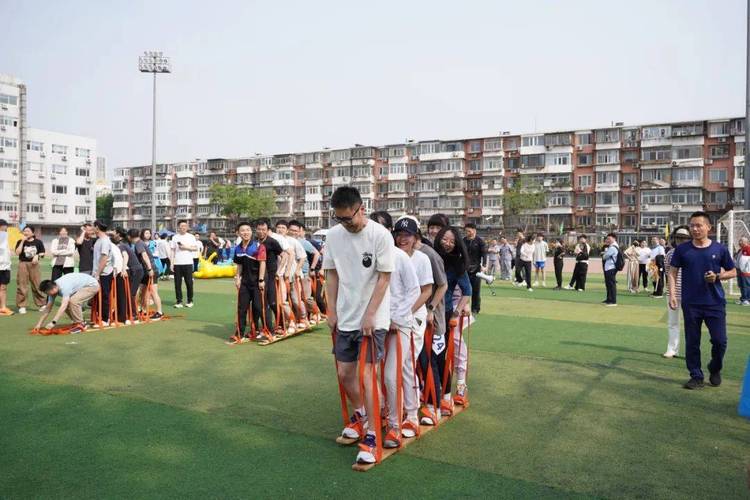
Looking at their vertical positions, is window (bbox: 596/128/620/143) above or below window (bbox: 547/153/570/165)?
above

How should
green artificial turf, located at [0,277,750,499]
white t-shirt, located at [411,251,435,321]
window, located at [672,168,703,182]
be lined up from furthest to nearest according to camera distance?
window, located at [672,168,703,182] < white t-shirt, located at [411,251,435,321] < green artificial turf, located at [0,277,750,499]

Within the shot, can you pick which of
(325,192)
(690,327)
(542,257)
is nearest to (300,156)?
(325,192)

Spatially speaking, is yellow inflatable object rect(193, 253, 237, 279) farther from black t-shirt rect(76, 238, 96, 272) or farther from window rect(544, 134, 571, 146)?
window rect(544, 134, 571, 146)

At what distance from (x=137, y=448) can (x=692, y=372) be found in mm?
5747

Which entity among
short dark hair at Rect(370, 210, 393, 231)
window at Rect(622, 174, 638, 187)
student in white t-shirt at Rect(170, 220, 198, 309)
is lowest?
student in white t-shirt at Rect(170, 220, 198, 309)

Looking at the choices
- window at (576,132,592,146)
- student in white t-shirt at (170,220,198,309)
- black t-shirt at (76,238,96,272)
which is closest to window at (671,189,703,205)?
window at (576,132,592,146)

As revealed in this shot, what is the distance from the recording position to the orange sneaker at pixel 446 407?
223 inches

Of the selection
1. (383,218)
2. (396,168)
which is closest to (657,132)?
(396,168)

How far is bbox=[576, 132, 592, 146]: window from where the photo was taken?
66562mm

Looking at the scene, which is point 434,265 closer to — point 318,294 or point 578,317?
point 318,294

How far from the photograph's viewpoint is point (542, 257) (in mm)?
21203

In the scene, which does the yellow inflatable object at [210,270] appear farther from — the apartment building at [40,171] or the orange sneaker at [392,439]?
the apartment building at [40,171]

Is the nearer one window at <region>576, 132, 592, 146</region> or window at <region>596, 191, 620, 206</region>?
window at <region>596, 191, 620, 206</region>

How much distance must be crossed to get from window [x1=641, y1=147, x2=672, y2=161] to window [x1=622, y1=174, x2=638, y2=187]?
2.05 meters
